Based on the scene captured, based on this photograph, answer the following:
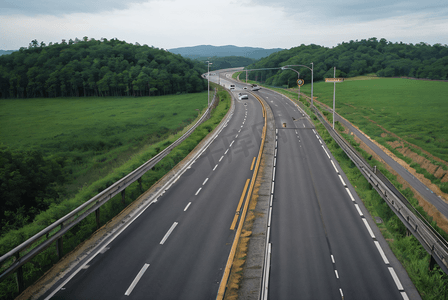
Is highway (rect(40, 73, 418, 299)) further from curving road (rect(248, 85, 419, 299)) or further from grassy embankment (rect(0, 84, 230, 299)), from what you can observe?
grassy embankment (rect(0, 84, 230, 299))

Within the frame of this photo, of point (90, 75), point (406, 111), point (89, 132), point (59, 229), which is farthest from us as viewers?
point (90, 75)

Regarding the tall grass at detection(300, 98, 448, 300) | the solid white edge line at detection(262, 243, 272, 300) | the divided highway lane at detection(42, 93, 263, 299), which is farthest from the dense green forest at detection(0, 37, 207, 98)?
the solid white edge line at detection(262, 243, 272, 300)

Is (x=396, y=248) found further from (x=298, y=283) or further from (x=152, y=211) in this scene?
(x=152, y=211)

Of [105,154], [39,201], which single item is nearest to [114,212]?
[39,201]

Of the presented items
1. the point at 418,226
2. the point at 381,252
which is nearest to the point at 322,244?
the point at 381,252

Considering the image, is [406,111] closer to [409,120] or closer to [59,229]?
[409,120]

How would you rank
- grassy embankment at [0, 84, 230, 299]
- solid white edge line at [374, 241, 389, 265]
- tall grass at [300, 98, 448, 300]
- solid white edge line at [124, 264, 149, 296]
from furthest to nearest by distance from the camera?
grassy embankment at [0, 84, 230, 299]
solid white edge line at [374, 241, 389, 265]
tall grass at [300, 98, 448, 300]
solid white edge line at [124, 264, 149, 296]
